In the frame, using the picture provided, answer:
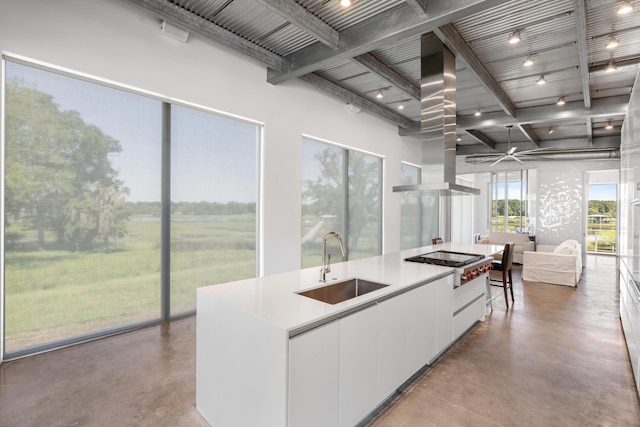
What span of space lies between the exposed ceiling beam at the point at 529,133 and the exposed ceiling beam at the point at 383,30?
4.69m

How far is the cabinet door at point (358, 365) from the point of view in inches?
68.5

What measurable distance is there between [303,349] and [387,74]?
13.2 feet

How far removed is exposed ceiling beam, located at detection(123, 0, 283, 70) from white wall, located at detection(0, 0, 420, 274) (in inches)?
9.9

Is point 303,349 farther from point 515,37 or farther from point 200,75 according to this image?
point 515,37

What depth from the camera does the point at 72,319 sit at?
299cm

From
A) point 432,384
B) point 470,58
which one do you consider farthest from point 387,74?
point 432,384

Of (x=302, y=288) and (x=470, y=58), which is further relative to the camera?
(x=470, y=58)

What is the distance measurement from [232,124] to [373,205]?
135 inches

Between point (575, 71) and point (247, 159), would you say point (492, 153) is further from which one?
point (247, 159)

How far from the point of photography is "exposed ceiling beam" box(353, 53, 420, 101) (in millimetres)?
4000

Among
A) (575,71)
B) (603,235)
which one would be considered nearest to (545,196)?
(603,235)

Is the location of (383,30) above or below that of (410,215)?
above

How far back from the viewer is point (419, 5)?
273 centimetres

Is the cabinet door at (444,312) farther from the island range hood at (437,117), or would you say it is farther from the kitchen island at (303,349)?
the island range hood at (437,117)
